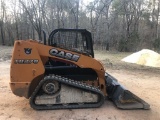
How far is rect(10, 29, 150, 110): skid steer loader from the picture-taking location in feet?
16.4

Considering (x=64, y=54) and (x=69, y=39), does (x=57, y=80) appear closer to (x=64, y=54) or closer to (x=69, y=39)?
(x=64, y=54)

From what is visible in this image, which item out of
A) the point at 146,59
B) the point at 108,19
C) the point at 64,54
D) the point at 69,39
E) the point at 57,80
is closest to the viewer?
the point at 57,80

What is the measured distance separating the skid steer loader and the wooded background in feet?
58.8

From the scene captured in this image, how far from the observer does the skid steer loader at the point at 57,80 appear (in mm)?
4992

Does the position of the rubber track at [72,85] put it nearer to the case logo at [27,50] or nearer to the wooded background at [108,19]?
the case logo at [27,50]

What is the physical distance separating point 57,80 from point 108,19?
20.8m

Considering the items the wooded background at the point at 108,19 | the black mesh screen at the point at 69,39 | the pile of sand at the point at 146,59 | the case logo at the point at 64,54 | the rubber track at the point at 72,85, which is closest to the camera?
the rubber track at the point at 72,85

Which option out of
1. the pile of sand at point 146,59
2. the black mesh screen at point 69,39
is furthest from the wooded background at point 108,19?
the black mesh screen at point 69,39

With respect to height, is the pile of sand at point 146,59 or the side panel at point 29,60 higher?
the side panel at point 29,60

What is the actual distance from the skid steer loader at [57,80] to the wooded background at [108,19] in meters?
17.9

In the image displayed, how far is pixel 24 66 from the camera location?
501 cm

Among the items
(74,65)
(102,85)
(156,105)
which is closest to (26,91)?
(74,65)

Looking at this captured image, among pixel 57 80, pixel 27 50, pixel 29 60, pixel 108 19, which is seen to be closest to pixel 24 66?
pixel 29 60

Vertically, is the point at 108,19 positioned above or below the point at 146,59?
above
